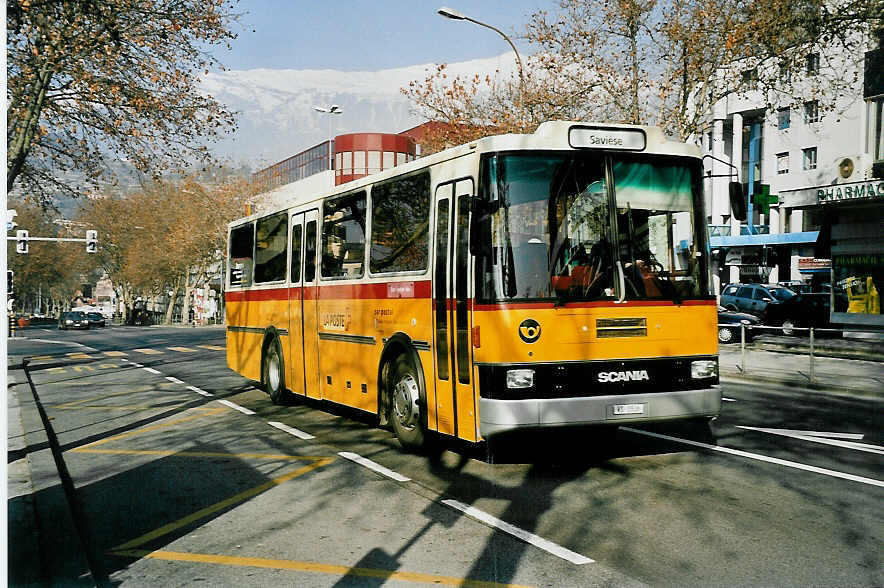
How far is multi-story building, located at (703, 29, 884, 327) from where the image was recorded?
2698 centimetres

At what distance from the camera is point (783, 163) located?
Result: 5500 centimetres

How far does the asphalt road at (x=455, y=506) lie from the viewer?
5.30m

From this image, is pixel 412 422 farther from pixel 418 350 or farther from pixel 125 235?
pixel 125 235

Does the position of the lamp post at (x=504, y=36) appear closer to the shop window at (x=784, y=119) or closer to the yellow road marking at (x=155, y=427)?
the yellow road marking at (x=155, y=427)

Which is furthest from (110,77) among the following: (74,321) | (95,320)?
(95,320)

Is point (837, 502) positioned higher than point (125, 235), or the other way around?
point (125, 235)

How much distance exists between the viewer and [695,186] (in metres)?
8.53

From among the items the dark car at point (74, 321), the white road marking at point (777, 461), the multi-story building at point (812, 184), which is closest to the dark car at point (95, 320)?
the dark car at point (74, 321)

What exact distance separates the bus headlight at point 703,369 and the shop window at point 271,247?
720 centimetres

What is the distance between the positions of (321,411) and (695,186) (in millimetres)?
6956

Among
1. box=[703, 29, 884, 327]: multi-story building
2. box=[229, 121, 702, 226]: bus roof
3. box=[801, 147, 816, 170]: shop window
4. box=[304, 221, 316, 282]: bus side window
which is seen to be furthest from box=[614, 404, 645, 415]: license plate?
box=[801, 147, 816, 170]: shop window

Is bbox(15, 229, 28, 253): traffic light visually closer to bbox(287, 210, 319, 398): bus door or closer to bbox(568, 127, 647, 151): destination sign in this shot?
bbox(287, 210, 319, 398): bus door

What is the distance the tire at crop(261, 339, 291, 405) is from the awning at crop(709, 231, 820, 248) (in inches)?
1651

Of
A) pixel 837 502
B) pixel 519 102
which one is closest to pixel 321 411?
pixel 837 502
